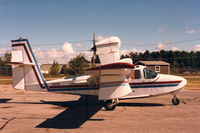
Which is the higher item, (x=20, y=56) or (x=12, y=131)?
(x=20, y=56)

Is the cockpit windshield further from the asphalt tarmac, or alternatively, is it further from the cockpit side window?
the asphalt tarmac

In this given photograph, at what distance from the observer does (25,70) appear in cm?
1038

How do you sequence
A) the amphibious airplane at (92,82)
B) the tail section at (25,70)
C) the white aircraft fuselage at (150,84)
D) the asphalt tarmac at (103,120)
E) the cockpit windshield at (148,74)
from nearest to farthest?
the asphalt tarmac at (103,120)
the amphibious airplane at (92,82)
the white aircraft fuselage at (150,84)
the cockpit windshield at (148,74)
the tail section at (25,70)

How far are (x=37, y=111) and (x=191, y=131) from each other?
8.01m

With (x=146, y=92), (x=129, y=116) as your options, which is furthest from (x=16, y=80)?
(x=146, y=92)

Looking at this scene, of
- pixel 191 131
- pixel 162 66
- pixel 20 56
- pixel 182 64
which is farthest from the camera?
pixel 182 64

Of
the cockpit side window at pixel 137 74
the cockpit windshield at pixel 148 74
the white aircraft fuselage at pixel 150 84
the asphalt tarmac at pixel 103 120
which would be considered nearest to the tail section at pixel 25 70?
the asphalt tarmac at pixel 103 120

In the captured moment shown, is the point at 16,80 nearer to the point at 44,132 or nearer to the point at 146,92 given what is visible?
the point at 44,132

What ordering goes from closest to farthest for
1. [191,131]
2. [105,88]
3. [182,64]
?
[191,131], [105,88], [182,64]

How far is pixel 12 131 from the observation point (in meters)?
6.35

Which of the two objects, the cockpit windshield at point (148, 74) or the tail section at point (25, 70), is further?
the tail section at point (25, 70)

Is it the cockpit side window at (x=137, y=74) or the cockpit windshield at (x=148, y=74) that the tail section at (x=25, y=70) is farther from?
the cockpit windshield at (x=148, y=74)

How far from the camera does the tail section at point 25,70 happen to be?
10266 mm

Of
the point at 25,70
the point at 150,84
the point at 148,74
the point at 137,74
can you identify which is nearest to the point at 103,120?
the point at 137,74
